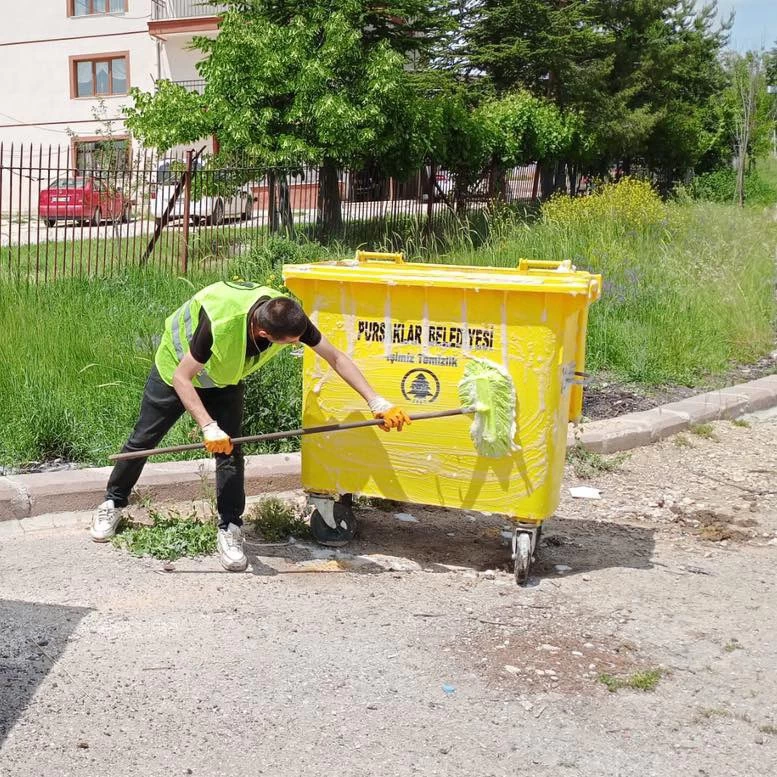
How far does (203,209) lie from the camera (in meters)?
11.7

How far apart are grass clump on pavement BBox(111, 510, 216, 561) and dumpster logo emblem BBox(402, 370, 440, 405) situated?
3.50 ft

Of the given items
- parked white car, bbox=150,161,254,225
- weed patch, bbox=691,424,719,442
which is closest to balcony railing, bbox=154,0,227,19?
Result: parked white car, bbox=150,161,254,225

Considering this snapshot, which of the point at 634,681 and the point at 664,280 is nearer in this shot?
the point at 634,681

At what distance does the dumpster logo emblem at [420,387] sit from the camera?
4.39 metres

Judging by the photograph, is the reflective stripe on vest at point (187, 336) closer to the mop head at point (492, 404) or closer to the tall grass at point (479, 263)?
the mop head at point (492, 404)

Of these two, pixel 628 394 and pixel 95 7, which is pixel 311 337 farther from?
pixel 95 7

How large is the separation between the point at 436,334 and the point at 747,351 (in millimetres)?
5605

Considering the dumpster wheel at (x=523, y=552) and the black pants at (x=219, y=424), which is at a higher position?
the black pants at (x=219, y=424)

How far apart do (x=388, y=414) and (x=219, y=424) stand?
0.74 meters

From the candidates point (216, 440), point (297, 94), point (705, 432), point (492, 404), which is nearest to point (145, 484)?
point (216, 440)

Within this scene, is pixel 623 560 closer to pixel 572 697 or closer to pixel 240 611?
pixel 572 697

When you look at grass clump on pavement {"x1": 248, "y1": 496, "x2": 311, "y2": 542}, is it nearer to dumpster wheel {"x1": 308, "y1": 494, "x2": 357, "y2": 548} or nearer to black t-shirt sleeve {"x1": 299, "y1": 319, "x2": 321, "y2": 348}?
dumpster wheel {"x1": 308, "y1": 494, "x2": 357, "y2": 548}

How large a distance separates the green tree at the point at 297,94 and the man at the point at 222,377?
861 centimetres

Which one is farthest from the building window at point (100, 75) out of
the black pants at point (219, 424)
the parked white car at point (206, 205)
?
the black pants at point (219, 424)
